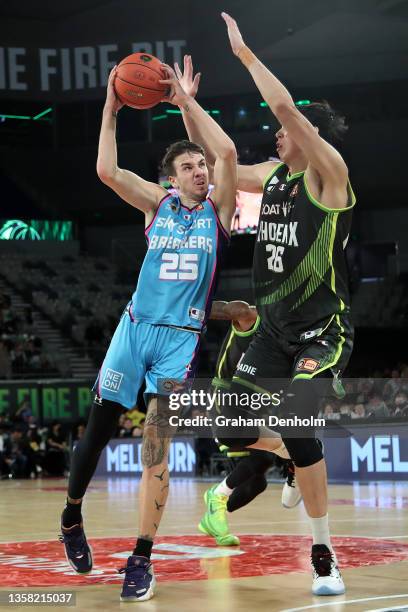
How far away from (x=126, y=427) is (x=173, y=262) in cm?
1382

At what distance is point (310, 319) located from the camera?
16.3 feet

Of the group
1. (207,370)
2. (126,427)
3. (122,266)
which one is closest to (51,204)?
(122,266)

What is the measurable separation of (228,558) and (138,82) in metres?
2.85

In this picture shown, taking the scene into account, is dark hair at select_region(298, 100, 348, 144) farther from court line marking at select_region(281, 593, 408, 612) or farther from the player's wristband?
court line marking at select_region(281, 593, 408, 612)

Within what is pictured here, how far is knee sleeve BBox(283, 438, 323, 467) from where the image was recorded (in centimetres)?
477

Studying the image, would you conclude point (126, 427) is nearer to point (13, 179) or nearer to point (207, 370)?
point (207, 370)

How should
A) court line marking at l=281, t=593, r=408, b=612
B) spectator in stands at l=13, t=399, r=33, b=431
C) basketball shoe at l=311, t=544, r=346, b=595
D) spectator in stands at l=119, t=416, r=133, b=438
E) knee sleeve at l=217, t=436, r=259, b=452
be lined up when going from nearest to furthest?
court line marking at l=281, t=593, r=408, b=612, basketball shoe at l=311, t=544, r=346, b=595, knee sleeve at l=217, t=436, r=259, b=452, spectator in stands at l=119, t=416, r=133, b=438, spectator in stands at l=13, t=399, r=33, b=431

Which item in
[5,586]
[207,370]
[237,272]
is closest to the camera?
[5,586]

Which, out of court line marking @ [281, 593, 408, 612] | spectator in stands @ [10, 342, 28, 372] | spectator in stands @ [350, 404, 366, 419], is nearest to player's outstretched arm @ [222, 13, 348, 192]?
court line marking @ [281, 593, 408, 612]

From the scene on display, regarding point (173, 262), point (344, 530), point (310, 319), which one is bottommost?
point (344, 530)

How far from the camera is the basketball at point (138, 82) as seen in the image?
527cm

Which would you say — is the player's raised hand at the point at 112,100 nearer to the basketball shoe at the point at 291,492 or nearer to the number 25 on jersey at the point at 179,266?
the number 25 on jersey at the point at 179,266

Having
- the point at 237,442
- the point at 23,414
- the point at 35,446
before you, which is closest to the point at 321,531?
the point at 237,442

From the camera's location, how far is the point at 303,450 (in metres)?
4.77
